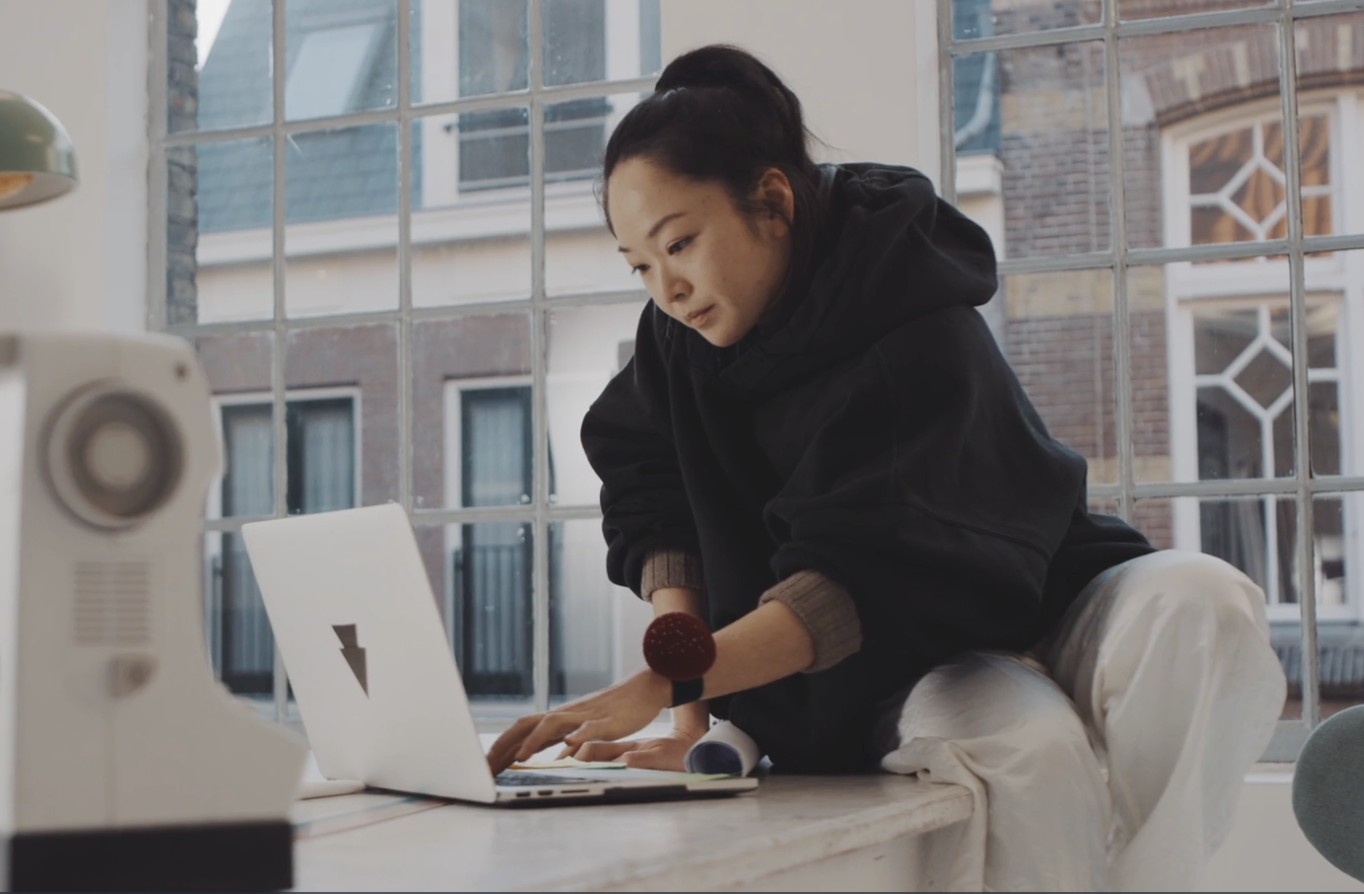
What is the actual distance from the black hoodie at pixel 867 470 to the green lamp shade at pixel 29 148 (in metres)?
1.16

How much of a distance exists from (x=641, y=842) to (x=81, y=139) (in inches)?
115

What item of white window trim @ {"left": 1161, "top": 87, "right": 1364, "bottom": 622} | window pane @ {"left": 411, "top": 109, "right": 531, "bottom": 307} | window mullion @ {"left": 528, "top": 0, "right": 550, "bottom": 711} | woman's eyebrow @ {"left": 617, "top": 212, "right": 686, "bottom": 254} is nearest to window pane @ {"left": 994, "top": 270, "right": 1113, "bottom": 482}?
white window trim @ {"left": 1161, "top": 87, "right": 1364, "bottom": 622}

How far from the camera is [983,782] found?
130cm

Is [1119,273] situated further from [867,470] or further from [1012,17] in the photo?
[867,470]

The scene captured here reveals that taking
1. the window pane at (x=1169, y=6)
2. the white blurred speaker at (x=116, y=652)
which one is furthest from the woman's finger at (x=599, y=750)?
the window pane at (x=1169, y=6)

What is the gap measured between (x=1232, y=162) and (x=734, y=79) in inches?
64.8

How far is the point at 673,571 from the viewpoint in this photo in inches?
65.9

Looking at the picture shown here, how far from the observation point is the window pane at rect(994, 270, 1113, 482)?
2.89 m

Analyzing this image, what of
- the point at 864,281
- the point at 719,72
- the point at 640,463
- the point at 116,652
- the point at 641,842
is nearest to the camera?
the point at 116,652

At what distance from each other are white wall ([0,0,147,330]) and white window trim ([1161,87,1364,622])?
2.27 metres

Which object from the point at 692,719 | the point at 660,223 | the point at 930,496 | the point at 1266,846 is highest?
the point at 660,223

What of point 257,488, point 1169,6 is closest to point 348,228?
point 257,488

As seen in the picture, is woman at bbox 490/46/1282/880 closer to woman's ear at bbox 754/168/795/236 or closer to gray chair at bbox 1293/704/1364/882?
woman's ear at bbox 754/168/795/236

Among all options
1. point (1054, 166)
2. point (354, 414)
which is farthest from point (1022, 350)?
point (354, 414)
